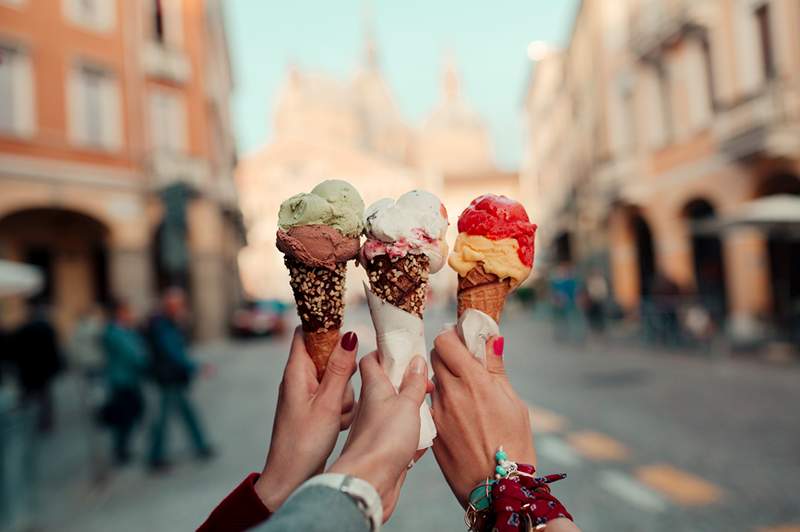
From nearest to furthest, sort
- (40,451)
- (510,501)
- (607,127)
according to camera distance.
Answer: (510,501) → (40,451) → (607,127)

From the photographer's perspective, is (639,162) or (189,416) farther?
(639,162)

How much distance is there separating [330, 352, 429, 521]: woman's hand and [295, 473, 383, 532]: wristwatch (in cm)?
1

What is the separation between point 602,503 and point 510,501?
3.69 metres

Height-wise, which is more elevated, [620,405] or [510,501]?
[510,501]

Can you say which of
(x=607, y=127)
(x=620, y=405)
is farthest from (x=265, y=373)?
(x=607, y=127)

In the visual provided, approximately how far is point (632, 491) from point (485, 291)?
3.98m

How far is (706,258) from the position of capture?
16156mm

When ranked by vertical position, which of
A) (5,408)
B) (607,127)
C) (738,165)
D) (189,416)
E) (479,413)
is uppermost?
(607,127)

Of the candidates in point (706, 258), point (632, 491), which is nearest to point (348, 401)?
point (632, 491)

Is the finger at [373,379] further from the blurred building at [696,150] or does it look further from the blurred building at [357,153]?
the blurred building at [357,153]

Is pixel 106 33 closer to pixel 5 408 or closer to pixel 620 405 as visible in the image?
pixel 5 408

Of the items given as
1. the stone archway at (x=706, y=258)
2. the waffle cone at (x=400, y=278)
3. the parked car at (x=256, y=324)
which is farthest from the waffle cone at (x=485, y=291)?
the parked car at (x=256, y=324)

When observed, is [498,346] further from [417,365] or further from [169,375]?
→ [169,375]

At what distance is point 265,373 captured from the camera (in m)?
12.1
